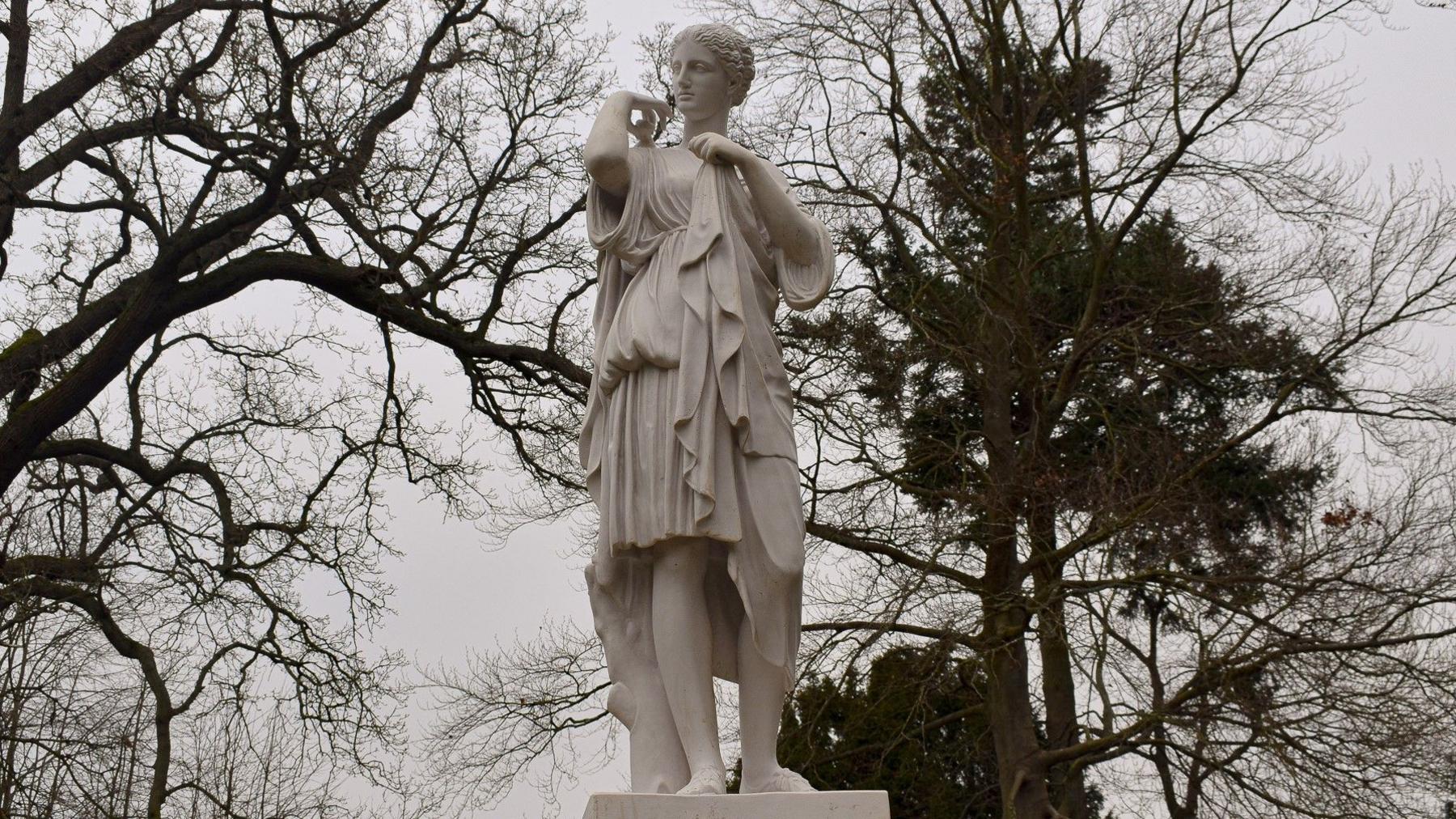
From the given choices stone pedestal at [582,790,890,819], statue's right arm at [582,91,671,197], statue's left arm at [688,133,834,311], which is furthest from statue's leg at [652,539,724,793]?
statue's right arm at [582,91,671,197]

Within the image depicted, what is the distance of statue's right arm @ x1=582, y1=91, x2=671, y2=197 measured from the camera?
5.03m

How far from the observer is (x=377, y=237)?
1226 cm

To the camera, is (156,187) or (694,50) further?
(156,187)

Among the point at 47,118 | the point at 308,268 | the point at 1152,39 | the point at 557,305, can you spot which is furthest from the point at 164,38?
the point at 1152,39

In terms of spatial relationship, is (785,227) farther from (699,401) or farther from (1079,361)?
(1079,361)

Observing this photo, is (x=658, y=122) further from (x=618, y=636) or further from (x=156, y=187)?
(x=156, y=187)

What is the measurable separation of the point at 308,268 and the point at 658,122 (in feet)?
25.1

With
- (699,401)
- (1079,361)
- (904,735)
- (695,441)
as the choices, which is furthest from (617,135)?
(1079,361)

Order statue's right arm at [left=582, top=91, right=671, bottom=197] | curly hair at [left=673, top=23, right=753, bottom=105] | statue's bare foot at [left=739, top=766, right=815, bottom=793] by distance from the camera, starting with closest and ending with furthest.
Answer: statue's bare foot at [left=739, top=766, right=815, bottom=793]
statue's right arm at [left=582, top=91, right=671, bottom=197]
curly hair at [left=673, top=23, right=753, bottom=105]

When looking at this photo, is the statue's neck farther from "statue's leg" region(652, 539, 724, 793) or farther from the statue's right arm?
"statue's leg" region(652, 539, 724, 793)

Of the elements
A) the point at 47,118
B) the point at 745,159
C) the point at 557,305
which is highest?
the point at 47,118

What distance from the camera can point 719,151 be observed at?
16.6ft

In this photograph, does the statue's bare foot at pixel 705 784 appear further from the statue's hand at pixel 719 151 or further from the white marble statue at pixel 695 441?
the statue's hand at pixel 719 151

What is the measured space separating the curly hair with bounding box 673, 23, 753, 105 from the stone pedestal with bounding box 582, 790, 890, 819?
7.30 feet
